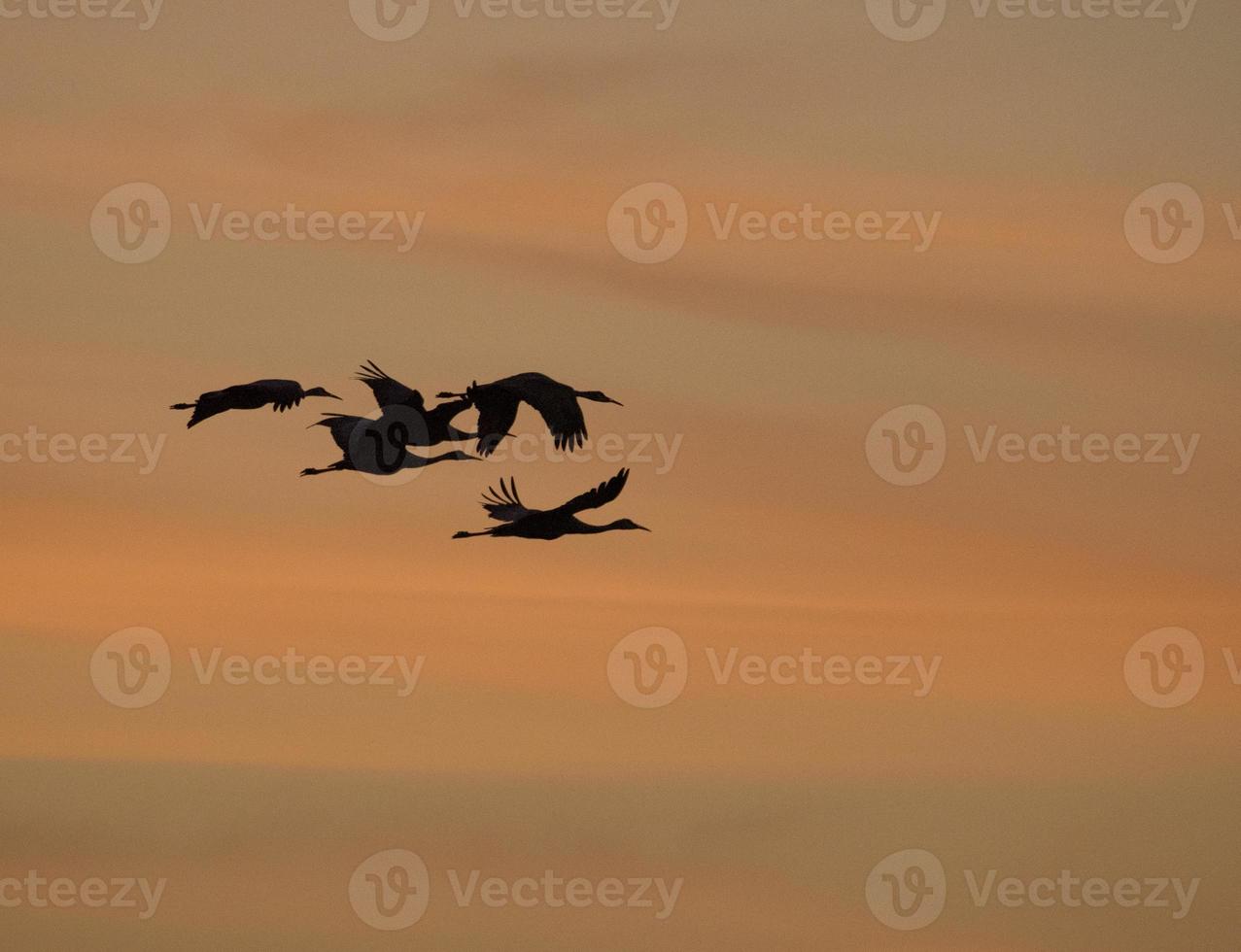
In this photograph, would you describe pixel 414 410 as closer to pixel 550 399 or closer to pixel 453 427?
pixel 453 427

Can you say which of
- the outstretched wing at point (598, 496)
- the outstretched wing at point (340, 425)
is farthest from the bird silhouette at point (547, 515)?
the outstretched wing at point (340, 425)

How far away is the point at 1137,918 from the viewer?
1961 millimetres

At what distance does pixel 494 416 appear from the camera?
1.94 metres

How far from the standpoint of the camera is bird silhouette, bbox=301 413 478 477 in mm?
1935

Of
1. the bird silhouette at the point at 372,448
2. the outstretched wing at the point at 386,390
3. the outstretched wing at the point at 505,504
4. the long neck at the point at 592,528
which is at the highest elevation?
the outstretched wing at the point at 386,390

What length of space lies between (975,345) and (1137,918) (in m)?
0.98

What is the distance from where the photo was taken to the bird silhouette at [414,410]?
1.94 m

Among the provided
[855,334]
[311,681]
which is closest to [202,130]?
[311,681]

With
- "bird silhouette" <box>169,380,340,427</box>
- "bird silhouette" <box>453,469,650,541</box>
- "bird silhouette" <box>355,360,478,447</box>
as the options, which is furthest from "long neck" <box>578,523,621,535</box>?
"bird silhouette" <box>169,380,340,427</box>

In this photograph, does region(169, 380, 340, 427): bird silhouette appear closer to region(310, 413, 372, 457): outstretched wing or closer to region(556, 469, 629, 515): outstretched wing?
region(310, 413, 372, 457): outstretched wing

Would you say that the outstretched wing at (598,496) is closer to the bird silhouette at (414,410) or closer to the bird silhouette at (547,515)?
the bird silhouette at (547,515)

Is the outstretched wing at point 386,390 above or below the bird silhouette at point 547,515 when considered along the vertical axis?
above

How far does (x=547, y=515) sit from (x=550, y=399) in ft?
0.62

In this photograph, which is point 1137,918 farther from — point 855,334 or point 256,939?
point 256,939
